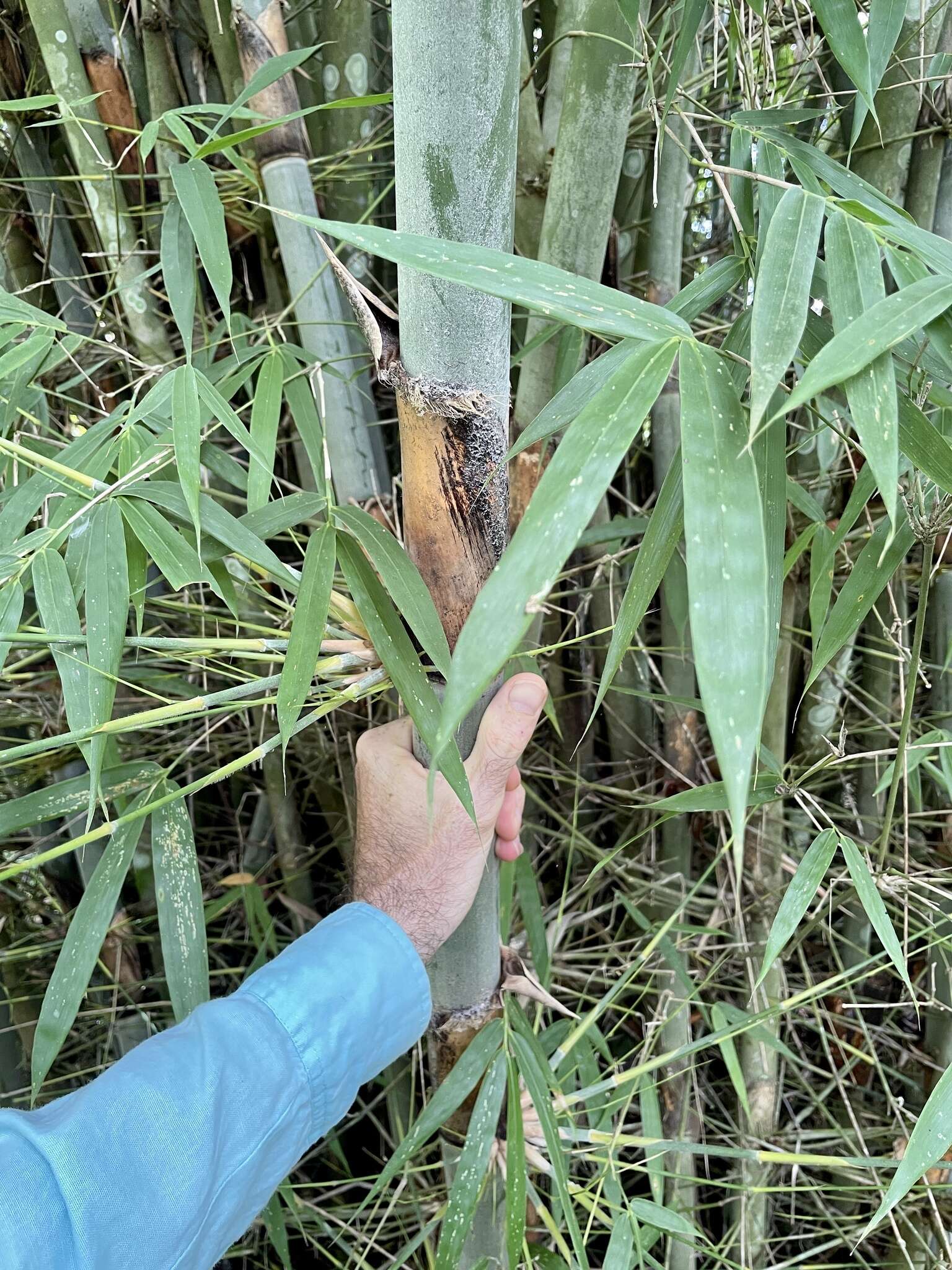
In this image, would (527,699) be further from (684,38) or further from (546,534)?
(684,38)

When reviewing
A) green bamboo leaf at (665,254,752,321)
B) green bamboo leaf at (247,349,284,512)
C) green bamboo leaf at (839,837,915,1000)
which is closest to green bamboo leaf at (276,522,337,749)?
green bamboo leaf at (247,349,284,512)

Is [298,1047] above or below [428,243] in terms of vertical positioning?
below

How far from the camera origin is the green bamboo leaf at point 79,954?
1.90 ft

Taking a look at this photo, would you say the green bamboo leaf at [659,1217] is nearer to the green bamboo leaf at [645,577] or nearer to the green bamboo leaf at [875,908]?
the green bamboo leaf at [875,908]

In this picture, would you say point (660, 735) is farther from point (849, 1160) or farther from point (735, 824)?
point (735, 824)

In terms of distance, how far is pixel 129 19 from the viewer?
2.75ft

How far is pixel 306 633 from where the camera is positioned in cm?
45

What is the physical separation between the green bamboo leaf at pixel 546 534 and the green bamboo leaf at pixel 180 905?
417mm

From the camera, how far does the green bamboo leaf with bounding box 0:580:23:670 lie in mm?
488

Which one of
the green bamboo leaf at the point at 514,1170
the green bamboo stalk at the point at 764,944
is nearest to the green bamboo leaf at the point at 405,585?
the green bamboo leaf at the point at 514,1170

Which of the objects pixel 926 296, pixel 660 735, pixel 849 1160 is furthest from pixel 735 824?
pixel 660 735

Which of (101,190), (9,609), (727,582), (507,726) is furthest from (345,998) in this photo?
(101,190)

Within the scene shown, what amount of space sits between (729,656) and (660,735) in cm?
66

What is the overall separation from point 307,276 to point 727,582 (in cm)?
56
